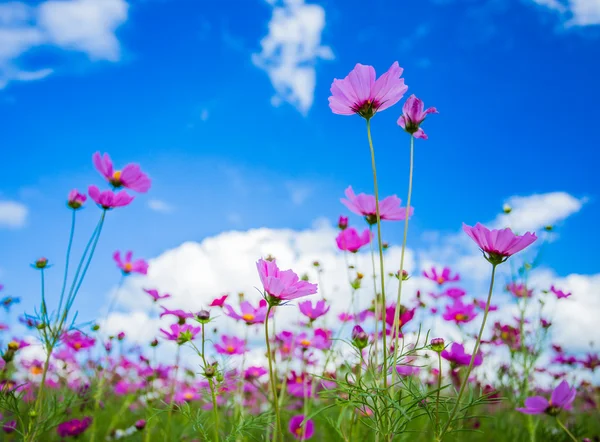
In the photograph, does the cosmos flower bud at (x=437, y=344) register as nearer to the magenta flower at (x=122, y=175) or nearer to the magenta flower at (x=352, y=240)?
the magenta flower at (x=352, y=240)

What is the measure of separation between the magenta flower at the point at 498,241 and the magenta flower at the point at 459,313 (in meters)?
1.22

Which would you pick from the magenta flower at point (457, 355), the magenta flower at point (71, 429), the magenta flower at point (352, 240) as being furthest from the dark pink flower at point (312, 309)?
the magenta flower at point (71, 429)

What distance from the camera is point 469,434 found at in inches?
126

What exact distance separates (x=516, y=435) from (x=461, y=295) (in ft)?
3.05

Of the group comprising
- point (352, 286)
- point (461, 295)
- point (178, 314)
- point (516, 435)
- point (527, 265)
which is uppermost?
point (527, 265)

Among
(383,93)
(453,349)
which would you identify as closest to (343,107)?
(383,93)

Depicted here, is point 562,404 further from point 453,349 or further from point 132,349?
point 132,349

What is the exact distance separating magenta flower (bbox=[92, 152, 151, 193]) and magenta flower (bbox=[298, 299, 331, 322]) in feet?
2.90

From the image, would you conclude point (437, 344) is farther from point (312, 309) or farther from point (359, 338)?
point (312, 309)

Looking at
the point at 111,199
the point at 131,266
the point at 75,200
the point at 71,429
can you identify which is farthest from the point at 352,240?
the point at 71,429

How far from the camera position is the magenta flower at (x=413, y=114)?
1126mm

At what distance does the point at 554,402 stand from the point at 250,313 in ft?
3.47

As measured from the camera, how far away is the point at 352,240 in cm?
169

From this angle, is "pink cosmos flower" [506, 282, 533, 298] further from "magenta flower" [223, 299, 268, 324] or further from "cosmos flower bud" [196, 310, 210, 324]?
"cosmos flower bud" [196, 310, 210, 324]
